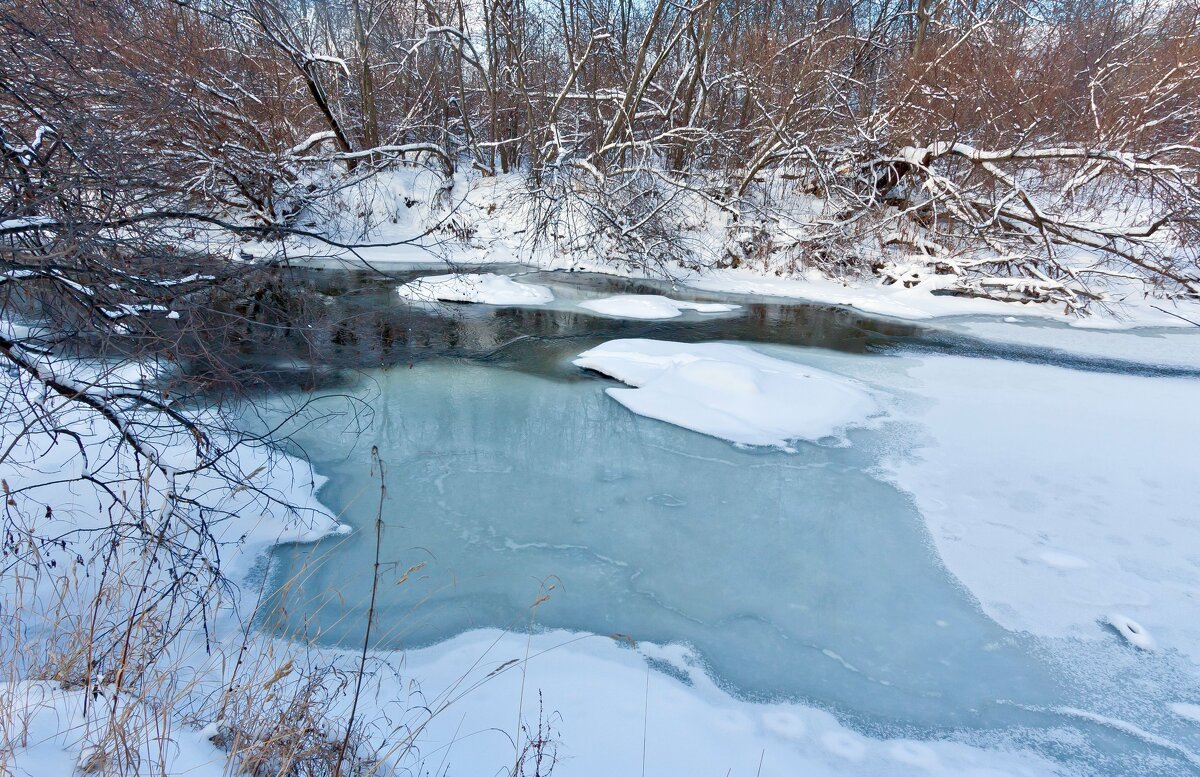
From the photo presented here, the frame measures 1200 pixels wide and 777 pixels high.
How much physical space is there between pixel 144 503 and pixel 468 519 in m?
1.73

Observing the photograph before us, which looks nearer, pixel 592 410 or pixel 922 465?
pixel 922 465

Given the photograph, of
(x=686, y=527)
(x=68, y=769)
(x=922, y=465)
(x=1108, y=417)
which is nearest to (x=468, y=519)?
(x=686, y=527)

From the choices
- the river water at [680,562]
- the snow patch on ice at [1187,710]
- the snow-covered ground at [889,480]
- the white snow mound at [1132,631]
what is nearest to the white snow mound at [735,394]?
the snow-covered ground at [889,480]

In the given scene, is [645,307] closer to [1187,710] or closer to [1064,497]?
[1064,497]

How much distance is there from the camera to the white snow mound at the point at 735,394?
5258mm

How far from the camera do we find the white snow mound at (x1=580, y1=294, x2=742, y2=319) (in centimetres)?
922

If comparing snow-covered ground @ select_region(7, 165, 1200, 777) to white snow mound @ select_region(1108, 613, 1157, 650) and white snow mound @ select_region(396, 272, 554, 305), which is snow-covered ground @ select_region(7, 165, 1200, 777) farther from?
white snow mound @ select_region(396, 272, 554, 305)

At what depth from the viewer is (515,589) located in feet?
10.7

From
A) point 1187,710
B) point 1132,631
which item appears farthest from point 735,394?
point 1187,710

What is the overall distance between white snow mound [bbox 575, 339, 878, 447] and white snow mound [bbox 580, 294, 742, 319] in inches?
91.9

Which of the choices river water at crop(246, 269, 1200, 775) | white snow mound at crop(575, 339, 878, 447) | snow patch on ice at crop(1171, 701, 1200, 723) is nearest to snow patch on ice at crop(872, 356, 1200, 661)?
river water at crop(246, 269, 1200, 775)

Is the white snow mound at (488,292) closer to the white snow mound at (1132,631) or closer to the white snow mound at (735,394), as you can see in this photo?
the white snow mound at (735,394)

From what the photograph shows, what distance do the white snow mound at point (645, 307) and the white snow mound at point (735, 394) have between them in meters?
2.33

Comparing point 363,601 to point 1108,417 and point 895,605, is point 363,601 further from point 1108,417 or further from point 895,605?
point 1108,417
